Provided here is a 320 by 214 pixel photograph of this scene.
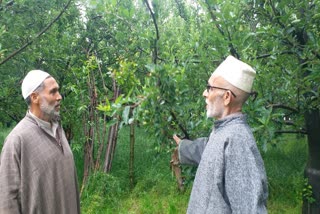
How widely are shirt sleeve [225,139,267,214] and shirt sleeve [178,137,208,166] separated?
43 cm

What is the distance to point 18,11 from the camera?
4559mm

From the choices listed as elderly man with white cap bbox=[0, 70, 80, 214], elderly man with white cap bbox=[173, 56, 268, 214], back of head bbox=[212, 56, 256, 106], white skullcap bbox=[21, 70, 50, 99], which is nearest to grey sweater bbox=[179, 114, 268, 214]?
elderly man with white cap bbox=[173, 56, 268, 214]

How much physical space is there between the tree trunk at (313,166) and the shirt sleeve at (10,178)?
305 centimetres

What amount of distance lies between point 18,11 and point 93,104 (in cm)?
174

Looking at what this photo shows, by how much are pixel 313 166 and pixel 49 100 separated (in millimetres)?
3334

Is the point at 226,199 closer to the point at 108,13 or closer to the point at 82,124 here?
the point at 108,13

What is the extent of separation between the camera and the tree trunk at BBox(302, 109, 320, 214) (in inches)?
159

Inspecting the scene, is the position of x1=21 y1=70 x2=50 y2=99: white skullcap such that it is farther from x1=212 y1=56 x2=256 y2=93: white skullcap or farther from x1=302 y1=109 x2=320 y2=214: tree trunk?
x1=302 y1=109 x2=320 y2=214: tree trunk

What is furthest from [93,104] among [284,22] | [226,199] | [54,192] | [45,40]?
[226,199]

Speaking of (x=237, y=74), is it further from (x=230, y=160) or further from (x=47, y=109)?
(x=47, y=109)

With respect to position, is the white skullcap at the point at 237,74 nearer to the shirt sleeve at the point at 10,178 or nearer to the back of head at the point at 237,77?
the back of head at the point at 237,77

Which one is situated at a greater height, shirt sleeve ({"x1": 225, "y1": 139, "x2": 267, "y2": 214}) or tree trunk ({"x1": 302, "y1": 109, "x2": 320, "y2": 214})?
shirt sleeve ({"x1": 225, "y1": 139, "x2": 267, "y2": 214})

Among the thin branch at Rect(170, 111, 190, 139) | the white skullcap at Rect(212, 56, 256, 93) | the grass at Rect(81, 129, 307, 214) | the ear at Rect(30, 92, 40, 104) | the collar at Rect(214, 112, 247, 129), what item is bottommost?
the grass at Rect(81, 129, 307, 214)

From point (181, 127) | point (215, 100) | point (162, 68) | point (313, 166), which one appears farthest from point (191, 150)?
point (313, 166)
